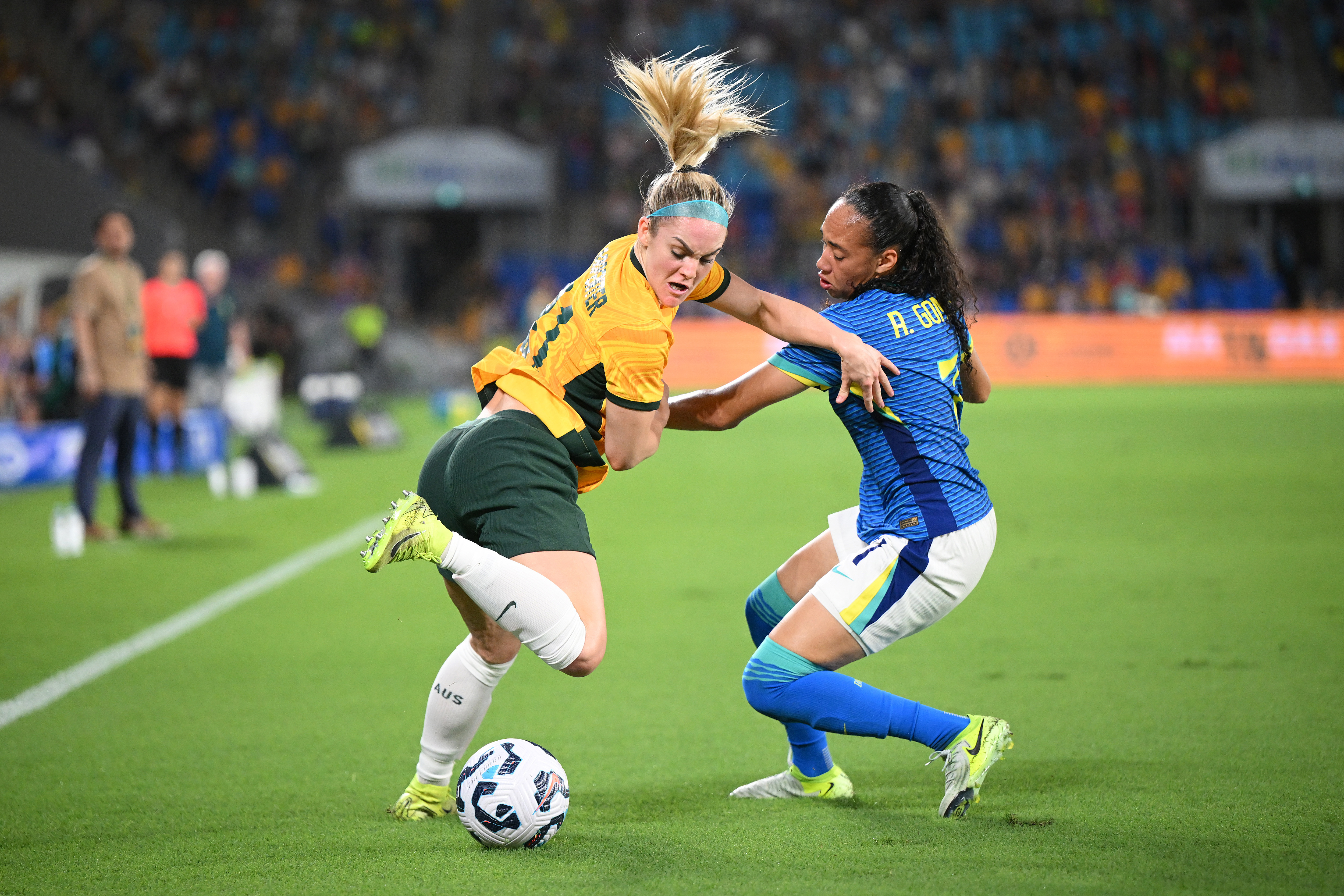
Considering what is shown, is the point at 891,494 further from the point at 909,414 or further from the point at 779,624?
the point at 779,624

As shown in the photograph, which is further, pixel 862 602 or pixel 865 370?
pixel 862 602

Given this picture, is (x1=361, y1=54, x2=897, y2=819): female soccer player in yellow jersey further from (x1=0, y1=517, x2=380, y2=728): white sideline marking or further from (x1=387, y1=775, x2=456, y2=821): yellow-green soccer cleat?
(x1=0, y1=517, x2=380, y2=728): white sideline marking

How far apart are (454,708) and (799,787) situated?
110 centimetres

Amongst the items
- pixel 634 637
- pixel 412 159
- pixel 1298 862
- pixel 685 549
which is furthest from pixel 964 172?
pixel 1298 862

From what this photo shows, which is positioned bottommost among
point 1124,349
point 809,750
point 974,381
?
point 1124,349

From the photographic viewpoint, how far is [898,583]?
12.1 ft

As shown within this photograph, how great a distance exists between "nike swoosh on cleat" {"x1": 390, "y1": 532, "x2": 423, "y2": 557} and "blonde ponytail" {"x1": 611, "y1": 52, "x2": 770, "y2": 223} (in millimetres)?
1070

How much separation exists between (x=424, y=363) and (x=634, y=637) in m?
17.4

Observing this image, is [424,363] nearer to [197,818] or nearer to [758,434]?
[758,434]

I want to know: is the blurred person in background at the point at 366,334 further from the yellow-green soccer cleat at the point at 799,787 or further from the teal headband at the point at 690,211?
the teal headband at the point at 690,211

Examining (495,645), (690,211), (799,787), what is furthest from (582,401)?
(799,787)

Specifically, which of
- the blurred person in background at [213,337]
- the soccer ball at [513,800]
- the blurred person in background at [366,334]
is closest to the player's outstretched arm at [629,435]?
the soccer ball at [513,800]

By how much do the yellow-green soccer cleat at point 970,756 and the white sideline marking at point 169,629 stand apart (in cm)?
359

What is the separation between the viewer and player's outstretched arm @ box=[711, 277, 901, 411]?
11.7 ft
